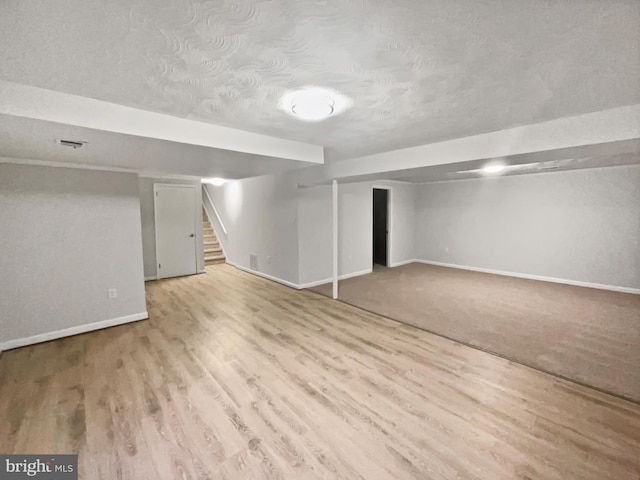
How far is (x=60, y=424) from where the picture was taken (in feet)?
6.40

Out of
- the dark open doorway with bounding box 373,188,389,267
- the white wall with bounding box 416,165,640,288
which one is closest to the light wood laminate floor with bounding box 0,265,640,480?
the white wall with bounding box 416,165,640,288

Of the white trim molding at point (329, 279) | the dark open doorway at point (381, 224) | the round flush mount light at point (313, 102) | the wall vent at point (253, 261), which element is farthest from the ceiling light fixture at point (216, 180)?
the round flush mount light at point (313, 102)

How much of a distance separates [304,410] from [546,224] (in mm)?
6097

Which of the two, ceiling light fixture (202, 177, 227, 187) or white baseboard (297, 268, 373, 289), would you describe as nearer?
white baseboard (297, 268, 373, 289)

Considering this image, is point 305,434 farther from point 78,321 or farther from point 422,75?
point 78,321

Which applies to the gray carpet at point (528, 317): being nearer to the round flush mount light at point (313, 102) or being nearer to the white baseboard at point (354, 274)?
the white baseboard at point (354, 274)

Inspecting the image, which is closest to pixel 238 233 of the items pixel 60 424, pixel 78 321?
pixel 78 321

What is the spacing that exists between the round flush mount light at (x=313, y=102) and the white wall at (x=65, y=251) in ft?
9.65

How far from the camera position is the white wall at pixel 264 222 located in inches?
207

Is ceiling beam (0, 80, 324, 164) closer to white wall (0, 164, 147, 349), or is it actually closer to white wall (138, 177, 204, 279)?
white wall (0, 164, 147, 349)

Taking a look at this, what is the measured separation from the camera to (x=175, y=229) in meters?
6.30

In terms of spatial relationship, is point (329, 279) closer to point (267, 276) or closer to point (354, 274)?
point (354, 274)

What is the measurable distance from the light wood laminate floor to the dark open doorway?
420 cm

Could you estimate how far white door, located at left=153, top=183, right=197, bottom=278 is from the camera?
609cm
